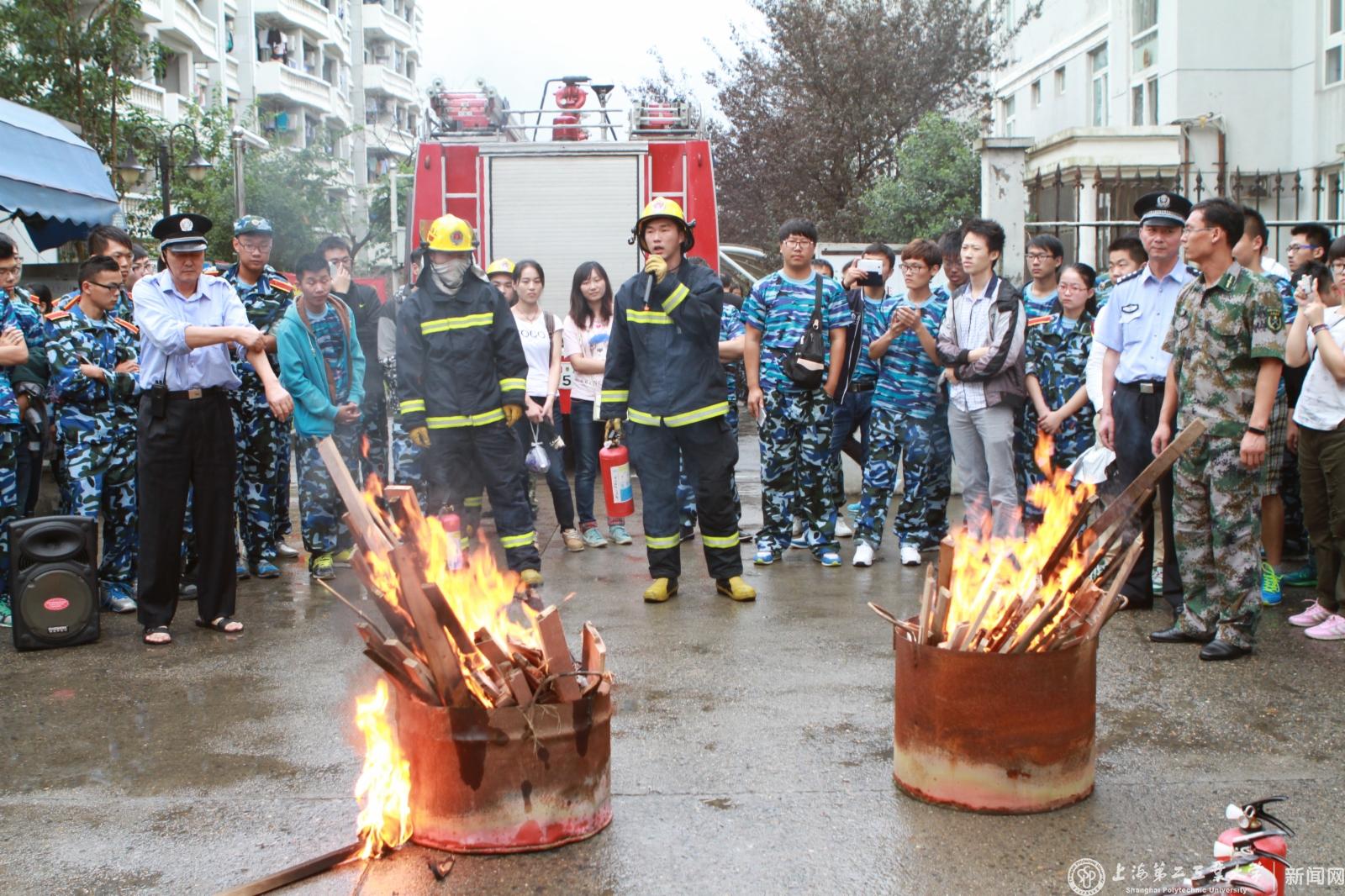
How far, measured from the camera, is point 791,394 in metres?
7.77

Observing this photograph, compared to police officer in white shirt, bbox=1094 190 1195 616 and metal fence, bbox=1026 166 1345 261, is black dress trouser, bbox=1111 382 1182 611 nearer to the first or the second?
police officer in white shirt, bbox=1094 190 1195 616

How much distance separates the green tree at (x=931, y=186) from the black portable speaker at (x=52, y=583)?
1757 centimetres

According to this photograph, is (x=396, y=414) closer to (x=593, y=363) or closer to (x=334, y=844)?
(x=593, y=363)

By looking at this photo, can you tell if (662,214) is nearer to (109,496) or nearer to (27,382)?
(109,496)

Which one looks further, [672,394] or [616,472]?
[616,472]

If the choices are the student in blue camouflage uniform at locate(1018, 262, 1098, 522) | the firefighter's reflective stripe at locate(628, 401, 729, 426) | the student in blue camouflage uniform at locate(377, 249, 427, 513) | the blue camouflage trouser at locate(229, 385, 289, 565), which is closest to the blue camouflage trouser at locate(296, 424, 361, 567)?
the blue camouflage trouser at locate(229, 385, 289, 565)

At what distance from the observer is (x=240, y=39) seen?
4972cm

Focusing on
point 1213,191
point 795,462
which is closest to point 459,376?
point 795,462

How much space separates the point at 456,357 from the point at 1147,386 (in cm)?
365

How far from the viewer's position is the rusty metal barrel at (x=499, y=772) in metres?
3.63

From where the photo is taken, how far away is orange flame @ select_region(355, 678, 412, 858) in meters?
3.69

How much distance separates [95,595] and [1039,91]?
26.5 m

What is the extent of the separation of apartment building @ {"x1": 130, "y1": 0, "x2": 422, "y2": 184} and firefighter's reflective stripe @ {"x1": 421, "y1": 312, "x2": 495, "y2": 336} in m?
23.5

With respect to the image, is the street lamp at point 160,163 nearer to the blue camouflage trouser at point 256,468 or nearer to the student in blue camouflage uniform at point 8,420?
the blue camouflage trouser at point 256,468
